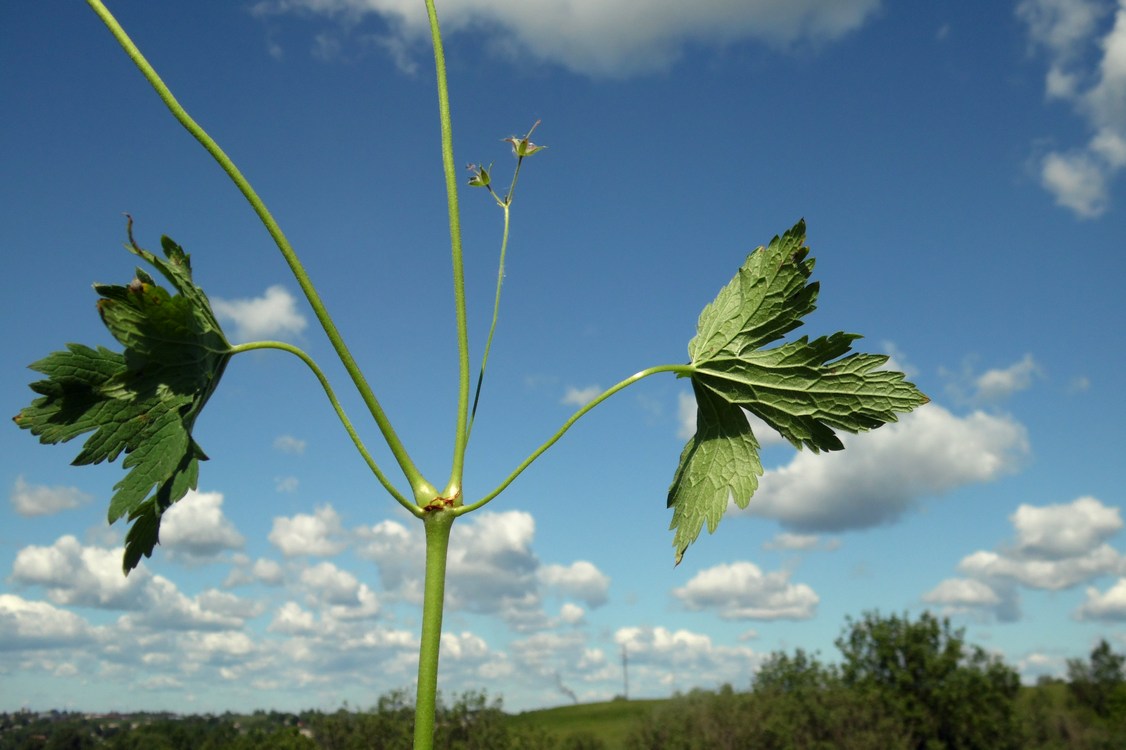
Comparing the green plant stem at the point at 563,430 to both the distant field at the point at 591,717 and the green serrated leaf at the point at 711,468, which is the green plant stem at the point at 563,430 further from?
the distant field at the point at 591,717

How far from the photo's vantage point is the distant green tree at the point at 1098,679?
111750mm

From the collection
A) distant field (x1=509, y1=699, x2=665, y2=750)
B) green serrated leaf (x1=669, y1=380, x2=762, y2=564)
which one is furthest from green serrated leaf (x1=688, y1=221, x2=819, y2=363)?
distant field (x1=509, y1=699, x2=665, y2=750)

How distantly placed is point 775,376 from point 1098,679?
137692mm

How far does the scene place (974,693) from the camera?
8012cm

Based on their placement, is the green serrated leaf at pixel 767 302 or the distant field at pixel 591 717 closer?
the green serrated leaf at pixel 767 302

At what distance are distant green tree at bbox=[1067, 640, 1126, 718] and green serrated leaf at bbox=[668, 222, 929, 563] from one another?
130m

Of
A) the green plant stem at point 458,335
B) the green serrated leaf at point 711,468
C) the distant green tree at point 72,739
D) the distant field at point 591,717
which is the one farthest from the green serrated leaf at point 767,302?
the distant green tree at point 72,739

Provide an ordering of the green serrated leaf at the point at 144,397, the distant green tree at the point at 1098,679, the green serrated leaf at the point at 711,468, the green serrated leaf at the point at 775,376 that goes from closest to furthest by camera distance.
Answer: the green serrated leaf at the point at 144,397 → the green serrated leaf at the point at 775,376 → the green serrated leaf at the point at 711,468 → the distant green tree at the point at 1098,679

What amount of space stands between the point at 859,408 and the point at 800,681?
315 feet

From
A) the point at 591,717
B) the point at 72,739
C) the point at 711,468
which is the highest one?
the point at 591,717

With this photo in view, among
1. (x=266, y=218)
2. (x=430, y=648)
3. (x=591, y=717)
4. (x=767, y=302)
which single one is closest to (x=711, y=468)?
(x=767, y=302)

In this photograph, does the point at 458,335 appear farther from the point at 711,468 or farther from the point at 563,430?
the point at 711,468

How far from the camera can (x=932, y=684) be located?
80.8 m

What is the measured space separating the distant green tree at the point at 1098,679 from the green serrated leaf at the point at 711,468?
130m
